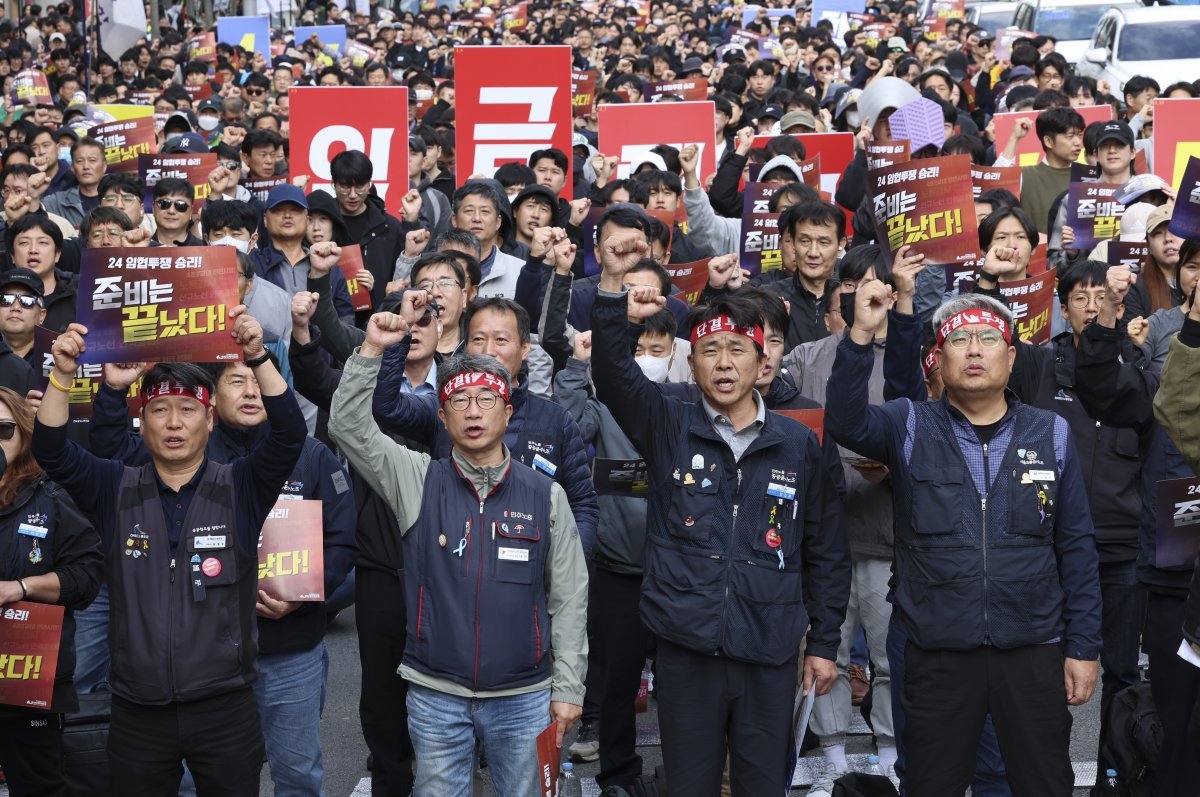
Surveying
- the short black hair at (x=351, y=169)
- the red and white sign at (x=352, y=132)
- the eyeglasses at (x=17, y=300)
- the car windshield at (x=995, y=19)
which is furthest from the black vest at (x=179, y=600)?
the car windshield at (x=995, y=19)

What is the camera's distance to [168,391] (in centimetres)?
526

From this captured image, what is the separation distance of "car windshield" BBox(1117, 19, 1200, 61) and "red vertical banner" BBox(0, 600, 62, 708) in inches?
640

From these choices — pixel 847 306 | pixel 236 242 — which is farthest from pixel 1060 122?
pixel 236 242

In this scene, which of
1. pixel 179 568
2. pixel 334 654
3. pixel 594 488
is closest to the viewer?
pixel 179 568

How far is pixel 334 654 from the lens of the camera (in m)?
8.16

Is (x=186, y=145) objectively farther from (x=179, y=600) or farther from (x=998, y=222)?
(x=179, y=600)

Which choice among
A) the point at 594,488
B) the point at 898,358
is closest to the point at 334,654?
the point at 594,488

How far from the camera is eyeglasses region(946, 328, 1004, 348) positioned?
211 inches

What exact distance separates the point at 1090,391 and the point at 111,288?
3.39 meters

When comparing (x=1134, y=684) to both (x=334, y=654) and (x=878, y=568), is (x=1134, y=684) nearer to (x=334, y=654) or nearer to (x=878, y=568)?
(x=878, y=568)

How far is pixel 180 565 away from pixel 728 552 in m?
1.79

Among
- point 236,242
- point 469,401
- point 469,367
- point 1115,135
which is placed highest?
point 1115,135

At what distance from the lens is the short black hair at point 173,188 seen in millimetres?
10133

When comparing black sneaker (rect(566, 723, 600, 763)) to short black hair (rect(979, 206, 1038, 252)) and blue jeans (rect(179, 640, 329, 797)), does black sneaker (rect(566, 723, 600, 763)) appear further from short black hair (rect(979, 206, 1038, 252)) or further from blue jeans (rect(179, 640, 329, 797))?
short black hair (rect(979, 206, 1038, 252))
